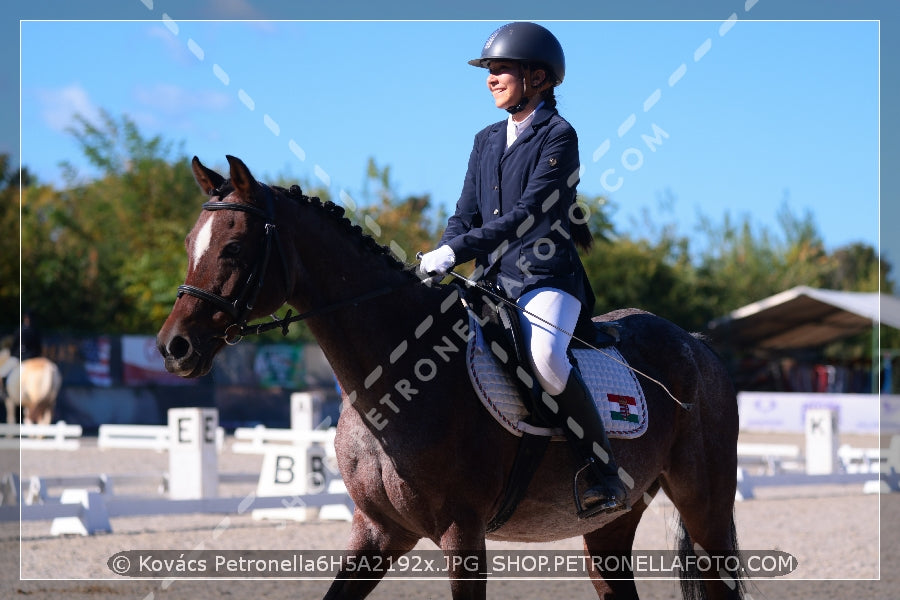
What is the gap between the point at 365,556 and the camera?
171 inches

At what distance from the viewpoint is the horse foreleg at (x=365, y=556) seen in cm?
436

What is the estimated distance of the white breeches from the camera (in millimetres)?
4496

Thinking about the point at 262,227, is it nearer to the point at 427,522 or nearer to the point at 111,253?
the point at 427,522

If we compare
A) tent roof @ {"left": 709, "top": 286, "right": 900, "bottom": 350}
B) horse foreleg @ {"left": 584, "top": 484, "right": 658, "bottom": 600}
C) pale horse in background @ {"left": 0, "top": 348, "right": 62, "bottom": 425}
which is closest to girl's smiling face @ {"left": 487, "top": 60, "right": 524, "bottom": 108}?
horse foreleg @ {"left": 584, "top": 484, "right": 658, "bottom": 600}

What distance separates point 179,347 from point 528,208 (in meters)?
1.64

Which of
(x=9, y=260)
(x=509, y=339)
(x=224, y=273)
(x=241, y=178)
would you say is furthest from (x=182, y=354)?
(x=9, y=260)

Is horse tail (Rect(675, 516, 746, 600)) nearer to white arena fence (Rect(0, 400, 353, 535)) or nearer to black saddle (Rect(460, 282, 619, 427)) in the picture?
black saddle (Rect(460, 282, 619, 427))

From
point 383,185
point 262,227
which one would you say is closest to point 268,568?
point 262,227

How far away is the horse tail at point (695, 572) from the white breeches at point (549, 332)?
1.63 metres

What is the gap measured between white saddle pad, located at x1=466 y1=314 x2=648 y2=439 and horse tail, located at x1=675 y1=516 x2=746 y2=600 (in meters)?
0.97

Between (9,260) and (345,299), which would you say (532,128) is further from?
(9,260)

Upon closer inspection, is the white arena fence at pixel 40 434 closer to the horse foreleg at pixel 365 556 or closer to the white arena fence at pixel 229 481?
the white arena fence at pixel 229 481

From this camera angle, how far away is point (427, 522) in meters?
4.20

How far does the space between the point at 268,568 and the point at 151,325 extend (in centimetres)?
2697
